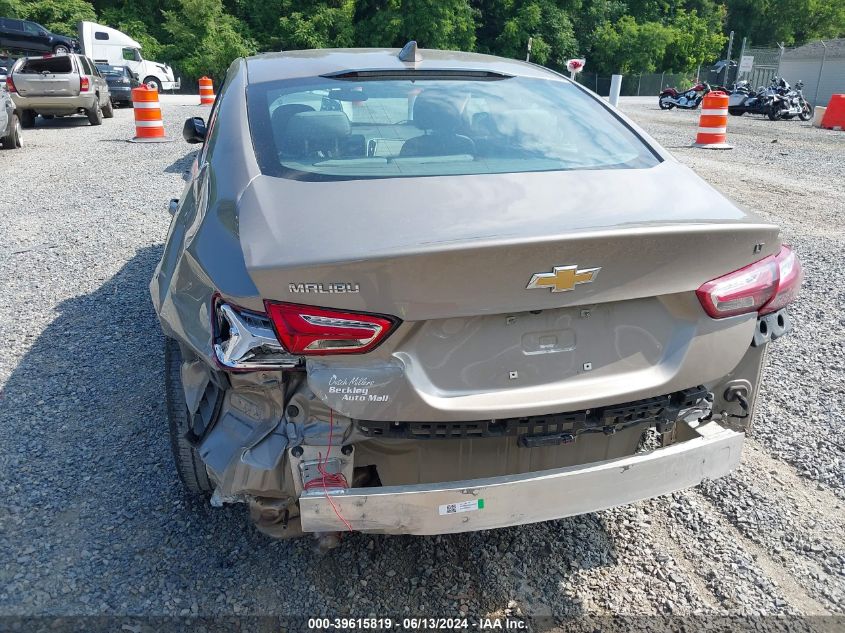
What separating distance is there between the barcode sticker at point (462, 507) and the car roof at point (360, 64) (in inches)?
77.4

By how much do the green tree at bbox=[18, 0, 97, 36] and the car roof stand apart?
39729 millimetres

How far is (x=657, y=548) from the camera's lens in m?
2.66

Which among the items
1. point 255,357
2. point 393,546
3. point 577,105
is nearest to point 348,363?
point 255,357

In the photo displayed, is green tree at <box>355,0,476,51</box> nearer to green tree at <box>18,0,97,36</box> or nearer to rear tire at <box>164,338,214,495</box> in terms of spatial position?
green tree at <box>18,0,97,36</box>

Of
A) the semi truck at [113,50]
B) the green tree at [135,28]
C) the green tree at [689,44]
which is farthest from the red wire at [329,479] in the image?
the green tree at [689,44]

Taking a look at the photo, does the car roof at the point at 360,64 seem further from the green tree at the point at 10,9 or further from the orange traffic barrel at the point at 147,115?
the green tree at the point at 10,9

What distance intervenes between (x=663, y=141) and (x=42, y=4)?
3533 cm

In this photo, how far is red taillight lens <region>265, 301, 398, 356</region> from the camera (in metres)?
1.83

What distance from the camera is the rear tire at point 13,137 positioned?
1269cm

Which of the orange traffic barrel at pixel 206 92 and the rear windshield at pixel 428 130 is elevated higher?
the rear windshield at pixel 428 130

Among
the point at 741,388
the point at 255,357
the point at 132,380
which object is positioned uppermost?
the point at 255,357

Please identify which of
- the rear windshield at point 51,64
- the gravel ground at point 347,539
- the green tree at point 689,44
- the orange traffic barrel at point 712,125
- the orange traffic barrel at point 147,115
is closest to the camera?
the gravel ground at point 347,539

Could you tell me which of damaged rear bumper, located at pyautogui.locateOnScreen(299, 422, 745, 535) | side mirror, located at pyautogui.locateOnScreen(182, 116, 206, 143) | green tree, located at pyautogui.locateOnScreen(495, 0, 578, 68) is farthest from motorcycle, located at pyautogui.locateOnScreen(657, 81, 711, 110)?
damaged rear bumper, located at pyautogui.locateOnScreen(299, 422, 745, 535)

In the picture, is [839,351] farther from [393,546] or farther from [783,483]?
[393,546]
